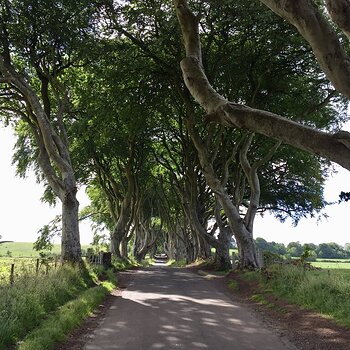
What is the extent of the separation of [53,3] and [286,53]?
10.2 m

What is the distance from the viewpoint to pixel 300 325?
9.61 meters

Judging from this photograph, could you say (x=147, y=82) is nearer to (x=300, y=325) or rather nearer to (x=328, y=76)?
(x=300, y=325)

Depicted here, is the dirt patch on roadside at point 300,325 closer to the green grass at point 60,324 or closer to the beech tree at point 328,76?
the beech tree at point 328,76

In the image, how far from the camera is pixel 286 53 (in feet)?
64.5

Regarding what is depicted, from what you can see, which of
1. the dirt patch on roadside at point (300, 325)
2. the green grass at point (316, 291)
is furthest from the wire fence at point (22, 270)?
the green grass at point (316, 291)

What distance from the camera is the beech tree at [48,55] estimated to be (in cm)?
1722

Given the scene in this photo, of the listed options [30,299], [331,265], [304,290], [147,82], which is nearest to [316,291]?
[304,290]

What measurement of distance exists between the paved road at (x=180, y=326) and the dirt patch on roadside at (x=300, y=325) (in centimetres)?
36

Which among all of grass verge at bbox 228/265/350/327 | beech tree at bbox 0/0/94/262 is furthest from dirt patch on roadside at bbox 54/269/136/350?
beech tree at bbox 0/0/94/262

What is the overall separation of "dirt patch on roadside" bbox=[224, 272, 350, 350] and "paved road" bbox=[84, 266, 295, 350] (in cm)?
36

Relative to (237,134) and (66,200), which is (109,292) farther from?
(237,134)

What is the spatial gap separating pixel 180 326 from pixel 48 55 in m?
14.2

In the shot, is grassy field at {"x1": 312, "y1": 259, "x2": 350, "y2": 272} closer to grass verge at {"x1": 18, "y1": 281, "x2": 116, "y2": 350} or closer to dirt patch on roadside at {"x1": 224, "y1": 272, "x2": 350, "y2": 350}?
dirt patch on roadside at {"x1": 224, "y1": 272, "x2": 350, "y2": 350}

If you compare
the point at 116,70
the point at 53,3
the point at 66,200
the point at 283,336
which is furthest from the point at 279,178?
the point at 283,336
